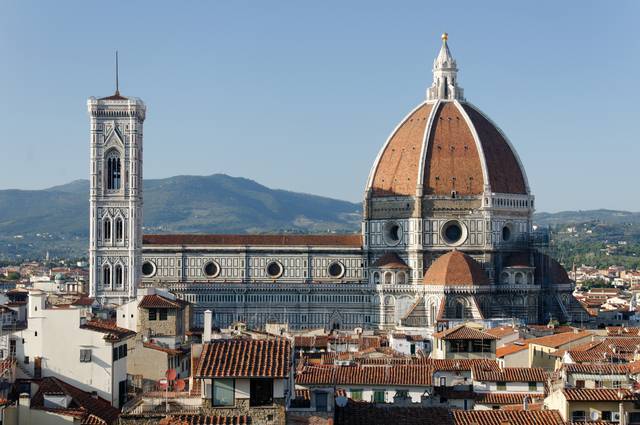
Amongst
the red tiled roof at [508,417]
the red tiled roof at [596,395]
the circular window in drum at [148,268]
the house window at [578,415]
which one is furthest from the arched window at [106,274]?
the house window at [578,415]

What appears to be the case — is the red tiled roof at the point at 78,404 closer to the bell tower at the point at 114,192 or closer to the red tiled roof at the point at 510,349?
the red tiled roof at the point at 510,349

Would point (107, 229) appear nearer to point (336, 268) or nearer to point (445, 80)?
point (336, 268)

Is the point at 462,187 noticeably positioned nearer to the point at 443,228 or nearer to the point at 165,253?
the point at 443,228

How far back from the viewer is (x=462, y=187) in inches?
4862

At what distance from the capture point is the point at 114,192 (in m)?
122

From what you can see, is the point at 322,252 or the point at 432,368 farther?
the point at 322,252

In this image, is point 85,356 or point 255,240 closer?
point 85,356

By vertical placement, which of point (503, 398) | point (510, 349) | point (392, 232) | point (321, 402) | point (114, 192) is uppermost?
point (114, 192)

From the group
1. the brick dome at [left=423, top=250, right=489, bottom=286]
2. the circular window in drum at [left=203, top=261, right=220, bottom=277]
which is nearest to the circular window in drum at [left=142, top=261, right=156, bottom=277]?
the circular window in drum at [left=203, top=261, right=220, bottom=277]

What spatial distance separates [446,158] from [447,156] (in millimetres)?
198

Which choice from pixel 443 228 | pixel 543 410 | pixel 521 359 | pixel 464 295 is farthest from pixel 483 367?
pixel 443 228

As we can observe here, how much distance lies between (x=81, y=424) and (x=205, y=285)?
9310 cm

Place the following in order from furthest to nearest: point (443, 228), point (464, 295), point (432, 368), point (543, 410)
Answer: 1. point (443, 228)
2. point (464, 295)
3. point (432, 368)
4. point (543, 410)

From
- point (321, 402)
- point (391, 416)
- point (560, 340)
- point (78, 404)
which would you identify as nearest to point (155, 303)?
point (78, 404)
